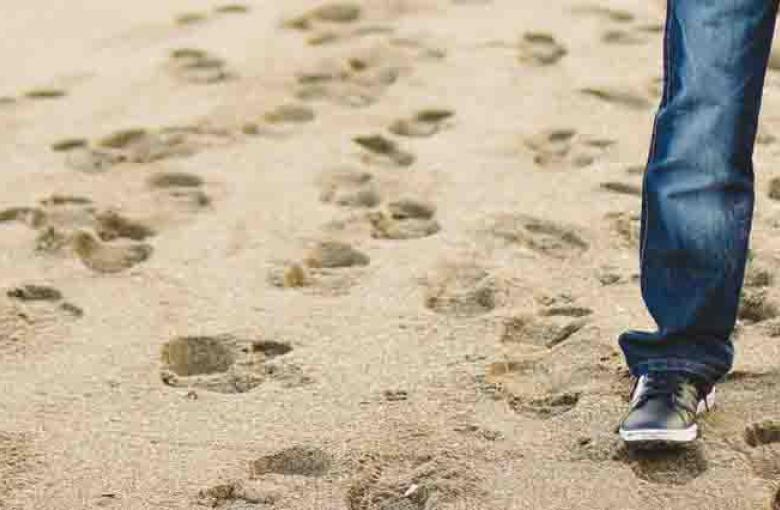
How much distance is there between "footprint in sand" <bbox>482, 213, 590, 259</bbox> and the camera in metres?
3.88

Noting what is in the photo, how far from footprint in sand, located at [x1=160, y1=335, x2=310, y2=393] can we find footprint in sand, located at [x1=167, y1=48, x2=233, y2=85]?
1760mm

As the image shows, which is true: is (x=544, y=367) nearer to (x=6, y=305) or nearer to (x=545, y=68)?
(x=6, y=305)

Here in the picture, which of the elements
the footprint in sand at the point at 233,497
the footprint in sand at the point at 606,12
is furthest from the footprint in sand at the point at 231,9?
the footprint in sand at the point at 233,497

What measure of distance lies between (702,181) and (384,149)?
1.80m

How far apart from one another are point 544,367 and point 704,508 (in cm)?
63

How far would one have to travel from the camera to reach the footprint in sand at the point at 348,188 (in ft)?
13.8

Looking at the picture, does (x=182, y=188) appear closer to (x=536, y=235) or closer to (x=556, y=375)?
(x=536, y=235)

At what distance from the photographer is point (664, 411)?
2.90 metres

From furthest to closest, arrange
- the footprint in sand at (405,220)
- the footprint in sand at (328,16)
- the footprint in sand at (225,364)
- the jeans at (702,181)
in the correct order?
the footprint in sand at (328,16) → the footprint in sand at (405,220) → the footprint in sand at (225,364) → the jeans at (702,181)

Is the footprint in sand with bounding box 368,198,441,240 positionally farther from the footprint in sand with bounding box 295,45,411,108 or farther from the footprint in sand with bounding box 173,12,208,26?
the footprint in sand with bounding box 173,12,208,26

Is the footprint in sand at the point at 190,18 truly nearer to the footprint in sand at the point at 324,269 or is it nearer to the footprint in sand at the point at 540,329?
the footprint in sand at the point at 324,269

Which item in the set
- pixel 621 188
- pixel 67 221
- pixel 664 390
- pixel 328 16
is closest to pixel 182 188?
pixel 67 221

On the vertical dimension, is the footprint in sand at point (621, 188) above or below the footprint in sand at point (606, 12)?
above

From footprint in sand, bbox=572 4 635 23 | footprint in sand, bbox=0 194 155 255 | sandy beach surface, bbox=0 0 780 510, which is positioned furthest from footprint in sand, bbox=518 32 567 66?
footprint in sand, bbox=0 194 155 255
